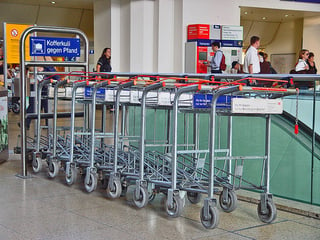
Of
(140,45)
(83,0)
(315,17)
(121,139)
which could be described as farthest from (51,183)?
(315,17)

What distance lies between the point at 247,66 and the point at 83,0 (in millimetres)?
11658

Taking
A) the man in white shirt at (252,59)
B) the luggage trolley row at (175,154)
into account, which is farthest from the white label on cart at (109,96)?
the man in white shirt at (252,59)

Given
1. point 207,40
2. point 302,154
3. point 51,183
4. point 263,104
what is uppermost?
point 207,40

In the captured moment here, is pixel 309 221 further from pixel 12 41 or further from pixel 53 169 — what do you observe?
pixel 12 41

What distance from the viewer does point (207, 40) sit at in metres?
18.2

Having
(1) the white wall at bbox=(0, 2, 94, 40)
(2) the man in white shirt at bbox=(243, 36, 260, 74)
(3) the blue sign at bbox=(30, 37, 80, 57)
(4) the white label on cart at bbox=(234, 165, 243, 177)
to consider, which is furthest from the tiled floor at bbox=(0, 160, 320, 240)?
(1) the white wall at bbox=(0, 2, 94, 40)

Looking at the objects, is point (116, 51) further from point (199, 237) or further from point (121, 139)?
point (199, 237)

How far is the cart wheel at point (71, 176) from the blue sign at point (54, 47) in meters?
1.73

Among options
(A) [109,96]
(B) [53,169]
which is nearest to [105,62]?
(B) [53,169]

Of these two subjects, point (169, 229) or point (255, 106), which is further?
point (169, 229)

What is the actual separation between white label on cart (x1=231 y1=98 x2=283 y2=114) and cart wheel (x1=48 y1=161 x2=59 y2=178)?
9.02 ft

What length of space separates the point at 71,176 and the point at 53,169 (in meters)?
0.48

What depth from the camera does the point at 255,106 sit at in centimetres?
406

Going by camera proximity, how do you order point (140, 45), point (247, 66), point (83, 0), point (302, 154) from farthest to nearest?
point (83, 0), point (140, 45), point (247, 66), point (302, 154)
